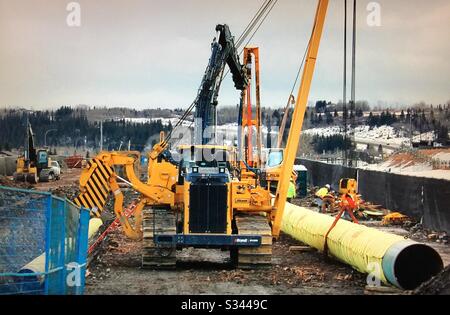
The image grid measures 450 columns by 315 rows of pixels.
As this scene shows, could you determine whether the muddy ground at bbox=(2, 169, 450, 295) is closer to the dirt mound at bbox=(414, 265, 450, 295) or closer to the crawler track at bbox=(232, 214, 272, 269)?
the dirt mound at bbox=(414, 265, 450, 295)

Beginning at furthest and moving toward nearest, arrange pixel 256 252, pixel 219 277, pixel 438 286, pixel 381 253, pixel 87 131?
pixel 87 131, pixel 256 252, pixel 219 277, pixel 381 253, pixel 438 286

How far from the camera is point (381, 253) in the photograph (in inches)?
581

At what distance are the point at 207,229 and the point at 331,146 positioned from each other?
115 meters

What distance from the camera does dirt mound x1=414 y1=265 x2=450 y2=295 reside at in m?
11.5

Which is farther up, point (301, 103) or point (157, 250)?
point (301, 103)

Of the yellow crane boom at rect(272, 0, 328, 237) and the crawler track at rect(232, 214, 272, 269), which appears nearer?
the crawler track at rect(232, 214, 272, 269)

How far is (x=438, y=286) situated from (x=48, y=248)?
230 inches

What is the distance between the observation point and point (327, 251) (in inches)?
749

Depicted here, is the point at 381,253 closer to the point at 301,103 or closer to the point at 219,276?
the point at 219,276

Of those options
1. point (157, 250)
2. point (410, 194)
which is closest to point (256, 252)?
point (157, 250)

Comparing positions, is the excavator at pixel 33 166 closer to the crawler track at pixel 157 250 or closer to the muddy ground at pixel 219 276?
the muddy ground at pixel 219 276

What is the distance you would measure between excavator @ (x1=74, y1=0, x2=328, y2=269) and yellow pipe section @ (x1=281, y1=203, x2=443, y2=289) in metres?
→ 1.50

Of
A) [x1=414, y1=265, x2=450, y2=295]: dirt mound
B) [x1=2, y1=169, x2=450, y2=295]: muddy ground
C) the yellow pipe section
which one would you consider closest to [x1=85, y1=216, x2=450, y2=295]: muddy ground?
[x1=2, y1=169, x2=450, y2=295]: muddy ground
